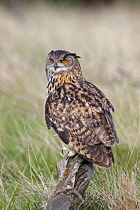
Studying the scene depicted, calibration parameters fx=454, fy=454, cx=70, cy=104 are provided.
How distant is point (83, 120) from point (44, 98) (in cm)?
323

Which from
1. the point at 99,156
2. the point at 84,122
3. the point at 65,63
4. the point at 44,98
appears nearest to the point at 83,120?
the point at 84,122

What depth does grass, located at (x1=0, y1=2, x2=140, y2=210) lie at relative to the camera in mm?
3639

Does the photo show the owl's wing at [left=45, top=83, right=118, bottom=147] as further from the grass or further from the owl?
the grass

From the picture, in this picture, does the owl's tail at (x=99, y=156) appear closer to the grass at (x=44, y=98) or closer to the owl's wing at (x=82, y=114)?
the owl's wing at (x=82, y=114)

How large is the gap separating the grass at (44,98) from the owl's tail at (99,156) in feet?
0.68

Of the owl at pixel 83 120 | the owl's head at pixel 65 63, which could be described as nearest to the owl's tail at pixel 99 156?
the owl at pixel 83 120

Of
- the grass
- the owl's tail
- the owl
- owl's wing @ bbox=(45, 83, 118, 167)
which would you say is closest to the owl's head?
the owl

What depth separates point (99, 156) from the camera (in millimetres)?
3307

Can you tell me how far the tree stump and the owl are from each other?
0.10 m

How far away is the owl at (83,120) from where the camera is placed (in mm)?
3354

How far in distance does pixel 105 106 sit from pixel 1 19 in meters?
13.1

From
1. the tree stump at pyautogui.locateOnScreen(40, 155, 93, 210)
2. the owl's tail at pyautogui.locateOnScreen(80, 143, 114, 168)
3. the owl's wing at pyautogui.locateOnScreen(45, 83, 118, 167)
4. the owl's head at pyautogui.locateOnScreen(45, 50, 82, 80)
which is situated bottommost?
the tree stump at pyautogui.locateOnScreen(40, 155, 93, 210)

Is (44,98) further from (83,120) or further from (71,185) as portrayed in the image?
(71,185)

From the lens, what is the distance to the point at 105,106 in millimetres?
3586
